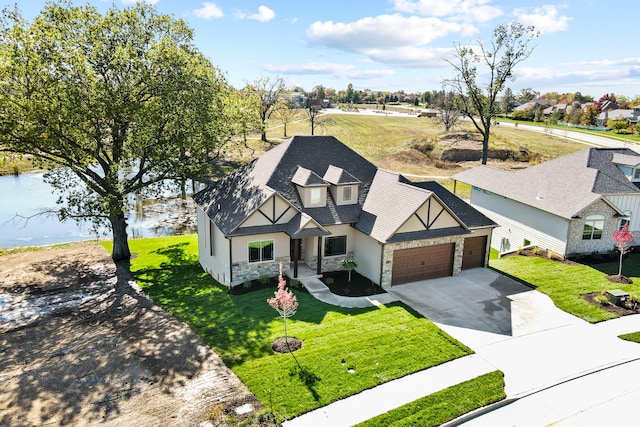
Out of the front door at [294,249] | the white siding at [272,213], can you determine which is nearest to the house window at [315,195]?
the white siding at [272,213]

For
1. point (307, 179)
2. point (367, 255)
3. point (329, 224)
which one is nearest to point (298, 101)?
point (307, 179)

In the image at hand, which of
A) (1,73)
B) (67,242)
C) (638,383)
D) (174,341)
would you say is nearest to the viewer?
(638,383)

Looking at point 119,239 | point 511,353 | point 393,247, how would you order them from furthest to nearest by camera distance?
point 119,239 < point 393,247 < point 511,353

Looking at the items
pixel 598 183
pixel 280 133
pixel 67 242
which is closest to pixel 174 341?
pixel 67 242

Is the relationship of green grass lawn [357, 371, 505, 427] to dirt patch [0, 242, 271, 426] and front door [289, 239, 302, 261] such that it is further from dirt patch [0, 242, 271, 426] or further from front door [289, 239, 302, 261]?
front door [289, 239, 302, 261]

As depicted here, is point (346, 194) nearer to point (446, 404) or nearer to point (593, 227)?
point (446, 404)

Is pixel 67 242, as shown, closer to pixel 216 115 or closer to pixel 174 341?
pixel 216 115

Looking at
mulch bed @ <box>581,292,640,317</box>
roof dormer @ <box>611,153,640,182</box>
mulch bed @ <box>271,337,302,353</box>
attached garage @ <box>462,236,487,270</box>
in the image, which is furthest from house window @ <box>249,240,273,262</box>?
roof dormer @ <box>611,153,640,182</box>
